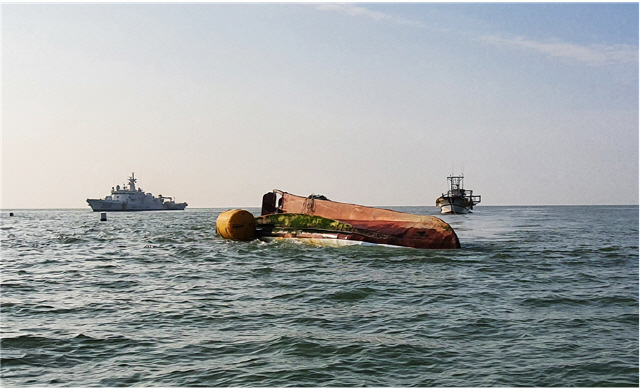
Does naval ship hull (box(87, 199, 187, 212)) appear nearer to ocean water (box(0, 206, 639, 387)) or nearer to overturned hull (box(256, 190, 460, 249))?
overturned hull (box(256, 190, 460, 249))

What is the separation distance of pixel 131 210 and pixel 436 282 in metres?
101

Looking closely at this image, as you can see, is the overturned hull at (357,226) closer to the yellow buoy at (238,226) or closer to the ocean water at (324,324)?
the yellow buoy at (238,226)

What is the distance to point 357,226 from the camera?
19.9 meters

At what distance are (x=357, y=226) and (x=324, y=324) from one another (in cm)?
1202

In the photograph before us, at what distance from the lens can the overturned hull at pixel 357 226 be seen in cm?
1861

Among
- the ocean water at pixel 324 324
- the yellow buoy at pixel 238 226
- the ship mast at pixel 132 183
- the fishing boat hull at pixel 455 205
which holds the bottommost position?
the ocean water at pixel 324 324

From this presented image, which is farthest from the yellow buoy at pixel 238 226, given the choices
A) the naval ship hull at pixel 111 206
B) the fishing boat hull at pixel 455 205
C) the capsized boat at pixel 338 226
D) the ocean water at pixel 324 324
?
the naval ship hull at pixel 111 206

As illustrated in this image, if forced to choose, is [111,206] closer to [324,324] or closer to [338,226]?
[338,226]

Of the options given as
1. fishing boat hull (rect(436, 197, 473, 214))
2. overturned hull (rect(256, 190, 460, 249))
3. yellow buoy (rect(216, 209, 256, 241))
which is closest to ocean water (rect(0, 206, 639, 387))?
overturned hull (rect(256, 190, 460, 249))

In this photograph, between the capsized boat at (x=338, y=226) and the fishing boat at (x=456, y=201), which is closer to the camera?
the capsized boat at (x=338, y=226)

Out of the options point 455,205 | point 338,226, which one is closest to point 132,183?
point 455,205

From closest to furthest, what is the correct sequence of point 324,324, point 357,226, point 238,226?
point 324,324, point 357,226, point 238,226

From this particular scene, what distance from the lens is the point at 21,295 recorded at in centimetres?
1079

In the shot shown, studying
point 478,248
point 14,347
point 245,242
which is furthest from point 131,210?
point 14,347
